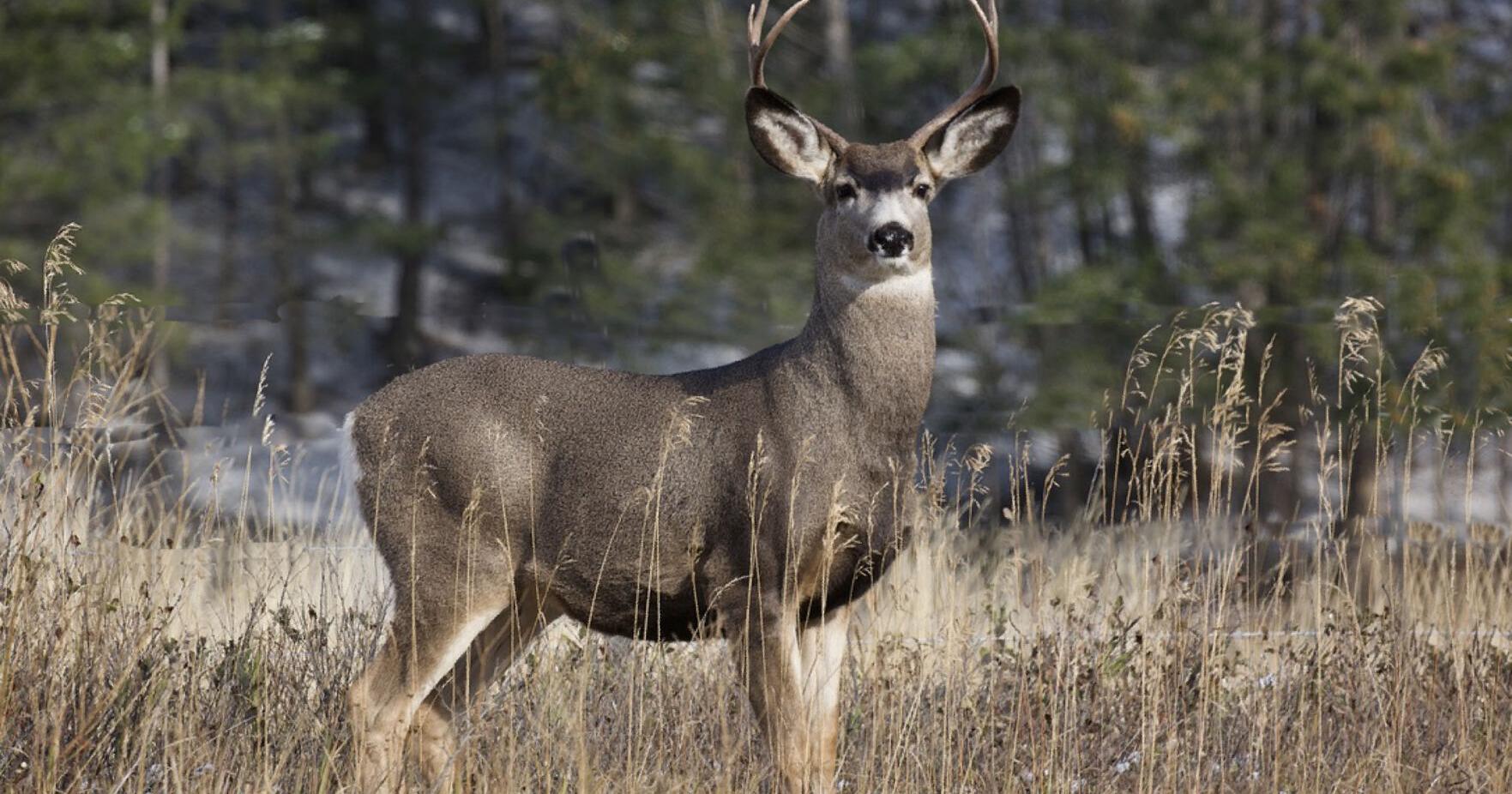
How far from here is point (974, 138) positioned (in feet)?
16.3

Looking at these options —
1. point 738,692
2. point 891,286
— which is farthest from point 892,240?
point 738,692

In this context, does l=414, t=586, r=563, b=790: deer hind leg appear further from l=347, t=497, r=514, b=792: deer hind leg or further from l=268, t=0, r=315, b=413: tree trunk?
l=268, t=0, r=315, b=413: tree trunk

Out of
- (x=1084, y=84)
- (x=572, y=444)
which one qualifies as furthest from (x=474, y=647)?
(x=1084, y=84)

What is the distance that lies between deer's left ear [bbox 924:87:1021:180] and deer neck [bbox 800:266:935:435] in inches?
17.3

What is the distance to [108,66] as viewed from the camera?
60.1ft

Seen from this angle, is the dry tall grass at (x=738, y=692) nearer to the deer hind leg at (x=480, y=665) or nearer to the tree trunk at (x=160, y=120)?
the deer hind leg at (x=480, y=665)

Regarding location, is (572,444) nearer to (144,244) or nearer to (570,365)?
(570,365)

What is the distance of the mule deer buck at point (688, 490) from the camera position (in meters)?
4.22

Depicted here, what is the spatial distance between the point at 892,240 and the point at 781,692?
1.15 m

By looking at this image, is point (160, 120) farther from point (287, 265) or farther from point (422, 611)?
point (422, 611)

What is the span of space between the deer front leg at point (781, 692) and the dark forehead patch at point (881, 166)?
3.86ft

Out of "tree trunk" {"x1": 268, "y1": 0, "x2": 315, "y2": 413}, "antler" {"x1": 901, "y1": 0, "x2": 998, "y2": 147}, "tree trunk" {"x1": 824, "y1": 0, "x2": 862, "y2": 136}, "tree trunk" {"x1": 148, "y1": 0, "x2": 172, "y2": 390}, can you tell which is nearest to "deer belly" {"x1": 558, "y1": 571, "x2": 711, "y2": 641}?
"antler" {"x1": 901, "y1": 0, "x2": 998, "y2": 147}

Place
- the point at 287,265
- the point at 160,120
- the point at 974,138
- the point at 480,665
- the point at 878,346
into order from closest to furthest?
the point at 878,346 → the point at 480,665 → the point at 974,138 → the point at 160,120 → the point at 287,265

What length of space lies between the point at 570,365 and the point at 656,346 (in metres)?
8.84
